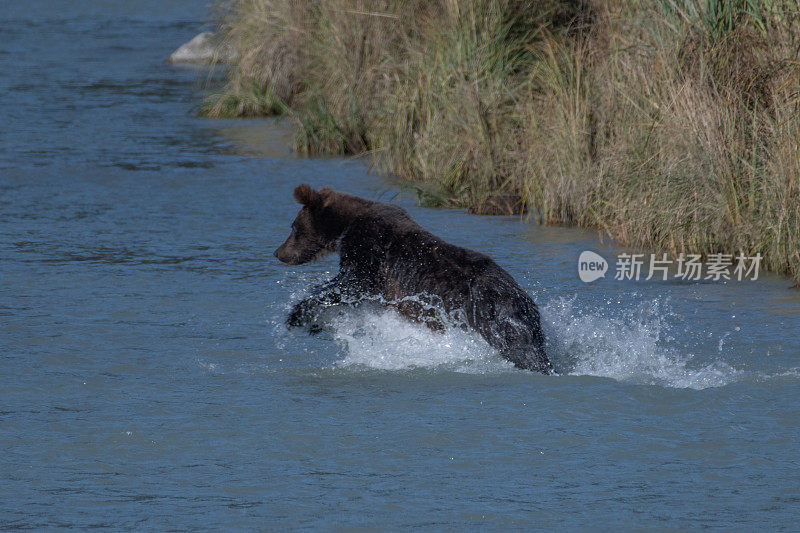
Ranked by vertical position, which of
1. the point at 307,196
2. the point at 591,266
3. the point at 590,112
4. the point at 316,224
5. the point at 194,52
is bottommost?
the point at 591,266

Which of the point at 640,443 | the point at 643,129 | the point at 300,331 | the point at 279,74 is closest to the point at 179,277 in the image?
the point at 300,331

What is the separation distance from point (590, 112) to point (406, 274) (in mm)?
4420

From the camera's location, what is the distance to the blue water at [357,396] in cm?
528

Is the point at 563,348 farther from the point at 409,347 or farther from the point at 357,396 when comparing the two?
the point at 357,396

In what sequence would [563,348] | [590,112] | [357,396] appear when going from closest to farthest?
1. [357,396]
2. [563,348]
3. [590,112]

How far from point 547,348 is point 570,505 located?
2.25 meters

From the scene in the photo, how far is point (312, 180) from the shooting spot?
13773 millimetres

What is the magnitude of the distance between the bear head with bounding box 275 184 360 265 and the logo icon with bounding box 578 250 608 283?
7.22ft

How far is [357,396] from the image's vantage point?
673 centimetres

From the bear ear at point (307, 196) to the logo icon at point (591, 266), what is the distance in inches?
92.0

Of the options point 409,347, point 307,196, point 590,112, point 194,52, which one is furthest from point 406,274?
point 194,52

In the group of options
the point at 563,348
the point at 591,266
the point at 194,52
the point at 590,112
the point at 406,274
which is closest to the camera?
the point at 406,274

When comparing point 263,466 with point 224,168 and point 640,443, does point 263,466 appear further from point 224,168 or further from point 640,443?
point 224,168

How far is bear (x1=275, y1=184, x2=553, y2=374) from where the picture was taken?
22.5 feet
